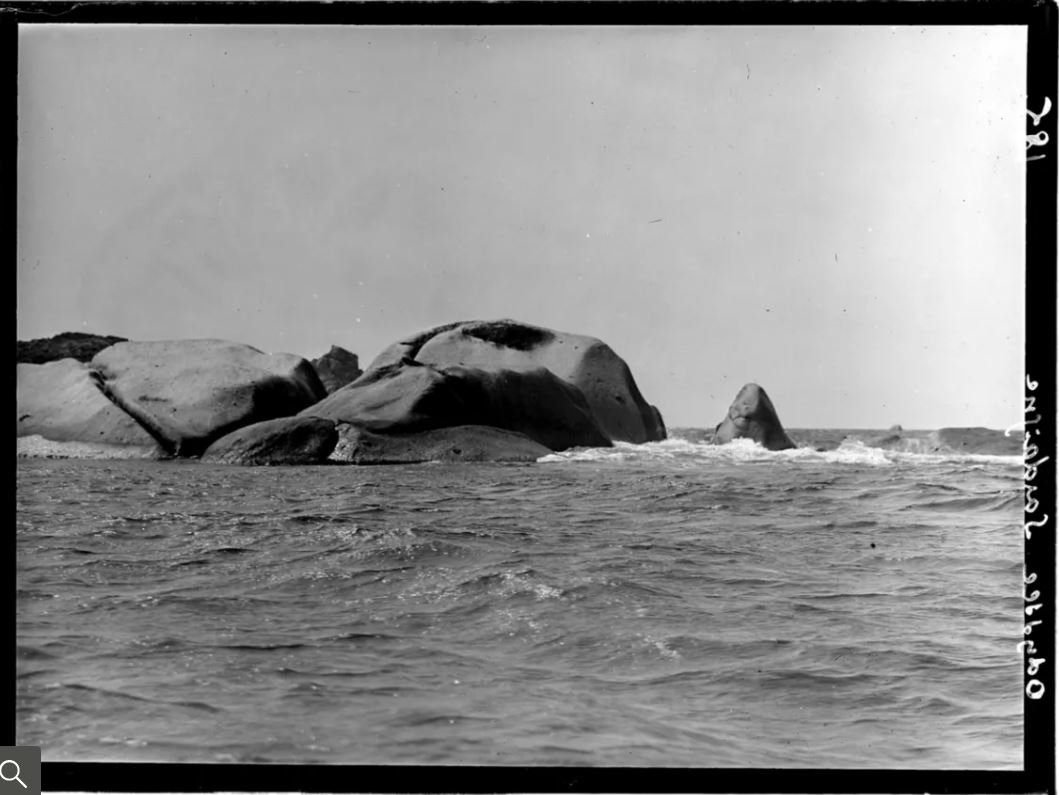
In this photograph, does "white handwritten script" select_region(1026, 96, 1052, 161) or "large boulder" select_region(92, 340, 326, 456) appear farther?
"large boulder" select_region(92, 340, 326, 456)

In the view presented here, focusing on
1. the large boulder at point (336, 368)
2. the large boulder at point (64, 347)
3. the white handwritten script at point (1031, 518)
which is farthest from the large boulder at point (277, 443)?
the white handwritten script at point (1031, 518)

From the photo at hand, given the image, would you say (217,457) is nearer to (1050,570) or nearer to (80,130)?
(80,130)

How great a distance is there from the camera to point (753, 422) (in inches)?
100

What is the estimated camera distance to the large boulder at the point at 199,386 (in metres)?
2.76

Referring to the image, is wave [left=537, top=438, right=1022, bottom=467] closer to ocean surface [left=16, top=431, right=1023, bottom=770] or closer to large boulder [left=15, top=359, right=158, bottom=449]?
ocean surface [left=16, top=431, right=1023, bottom=770]

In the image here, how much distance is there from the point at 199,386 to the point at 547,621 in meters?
1.63

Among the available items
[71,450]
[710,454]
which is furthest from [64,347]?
[710,454]

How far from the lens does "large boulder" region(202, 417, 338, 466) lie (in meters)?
3.04

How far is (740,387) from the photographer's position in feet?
8.14

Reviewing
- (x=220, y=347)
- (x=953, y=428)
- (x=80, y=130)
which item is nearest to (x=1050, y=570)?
(x=953, y=428)

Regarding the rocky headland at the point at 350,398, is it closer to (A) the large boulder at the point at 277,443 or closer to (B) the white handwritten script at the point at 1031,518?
(A) the large boulder at the point at 277,443

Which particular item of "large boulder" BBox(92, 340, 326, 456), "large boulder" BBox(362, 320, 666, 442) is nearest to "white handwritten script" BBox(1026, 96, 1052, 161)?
"large boulder" BBox(362, 320, 666, 442)

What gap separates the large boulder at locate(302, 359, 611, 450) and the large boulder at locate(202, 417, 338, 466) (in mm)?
112

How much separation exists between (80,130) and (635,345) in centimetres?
174
